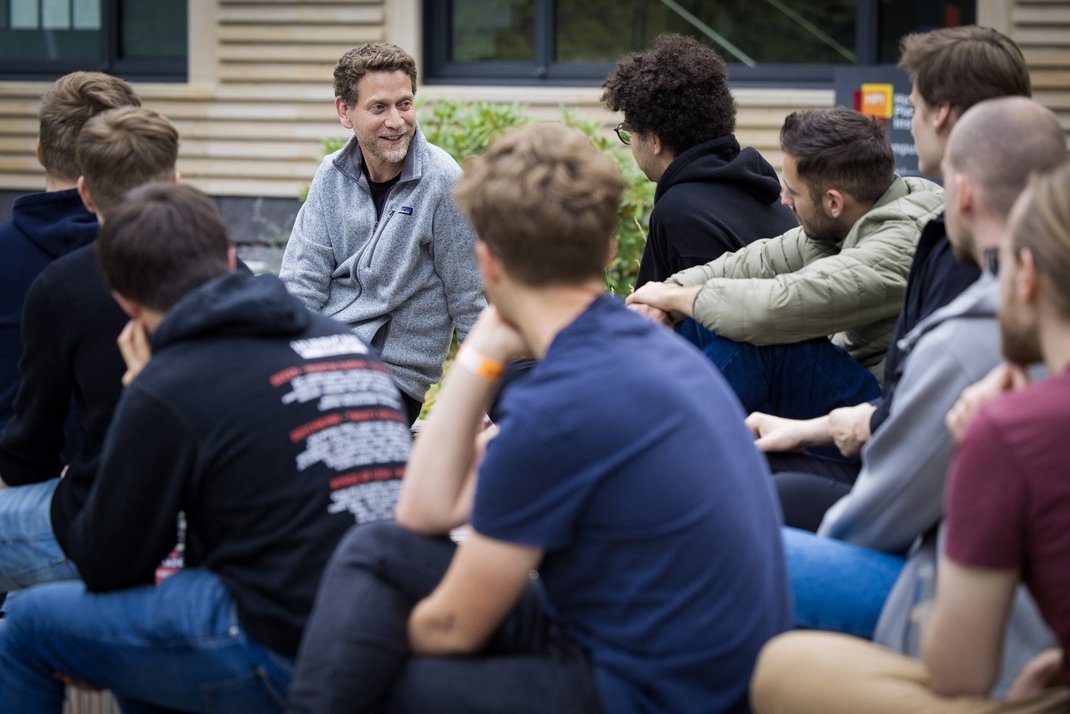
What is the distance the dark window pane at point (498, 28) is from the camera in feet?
31.1

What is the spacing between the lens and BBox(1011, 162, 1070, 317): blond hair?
1.84m

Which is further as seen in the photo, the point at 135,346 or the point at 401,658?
the point at 135,346

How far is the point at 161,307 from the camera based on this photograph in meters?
2.53

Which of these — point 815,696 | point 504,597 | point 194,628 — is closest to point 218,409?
point 194,628

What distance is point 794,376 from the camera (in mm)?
3547

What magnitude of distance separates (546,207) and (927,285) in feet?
4.21

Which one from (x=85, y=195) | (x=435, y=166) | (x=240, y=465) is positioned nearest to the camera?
(x=240, y=465)

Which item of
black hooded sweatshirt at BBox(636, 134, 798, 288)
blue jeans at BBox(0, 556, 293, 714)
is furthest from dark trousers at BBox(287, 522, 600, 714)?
black hooded sweatshirt at BBox(636, 134, 798, 288)

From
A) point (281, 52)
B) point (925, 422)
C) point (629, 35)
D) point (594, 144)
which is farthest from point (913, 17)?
point (925, 422)

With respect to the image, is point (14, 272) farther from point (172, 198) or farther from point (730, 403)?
point (730, 403)

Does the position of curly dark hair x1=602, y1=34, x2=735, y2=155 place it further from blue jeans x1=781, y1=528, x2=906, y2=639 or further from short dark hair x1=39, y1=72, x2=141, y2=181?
blue jeans x1=781, y1=528, x2=906, y2=639

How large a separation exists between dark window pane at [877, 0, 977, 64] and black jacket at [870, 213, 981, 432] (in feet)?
21.4

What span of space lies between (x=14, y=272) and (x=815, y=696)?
2.49 meters

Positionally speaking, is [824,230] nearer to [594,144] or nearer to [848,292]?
[848,292]
